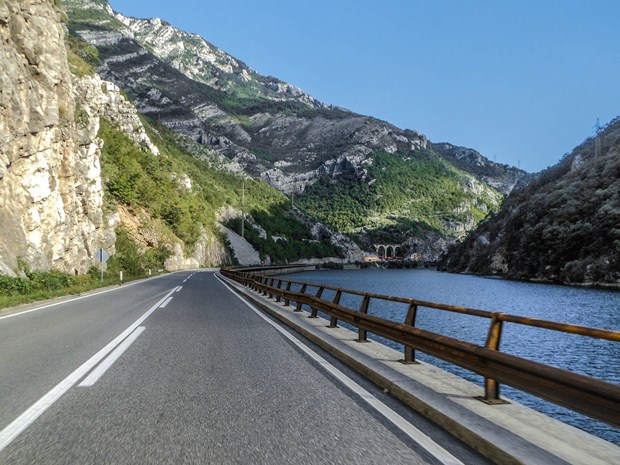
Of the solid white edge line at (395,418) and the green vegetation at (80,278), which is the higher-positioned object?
the solid white edge line at (395,418)

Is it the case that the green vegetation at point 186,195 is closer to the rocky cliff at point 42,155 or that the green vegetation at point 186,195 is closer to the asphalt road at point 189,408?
the rocky cliff at point 42,155

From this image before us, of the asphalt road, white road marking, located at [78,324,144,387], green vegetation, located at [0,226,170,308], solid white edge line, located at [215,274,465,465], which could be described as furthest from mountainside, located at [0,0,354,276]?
solid white edge line, located at [215,274,465,465]

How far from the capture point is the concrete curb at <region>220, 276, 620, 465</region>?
11.3 ft

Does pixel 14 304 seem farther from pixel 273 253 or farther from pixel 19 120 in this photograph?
pixel 273 253

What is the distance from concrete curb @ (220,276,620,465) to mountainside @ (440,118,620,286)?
59948 mm

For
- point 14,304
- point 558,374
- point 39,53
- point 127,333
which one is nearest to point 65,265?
point 39,53

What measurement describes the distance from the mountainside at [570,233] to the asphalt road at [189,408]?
6071 centimetres

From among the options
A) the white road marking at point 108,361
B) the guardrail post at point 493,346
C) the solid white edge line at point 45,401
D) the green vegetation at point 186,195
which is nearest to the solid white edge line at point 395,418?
the guardrail post at point 493,346

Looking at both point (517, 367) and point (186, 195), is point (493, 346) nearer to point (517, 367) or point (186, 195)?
point (517, 367)

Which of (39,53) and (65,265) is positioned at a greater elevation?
(39,53)

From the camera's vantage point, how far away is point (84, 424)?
4.37m

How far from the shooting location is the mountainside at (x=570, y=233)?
59750 millimetres

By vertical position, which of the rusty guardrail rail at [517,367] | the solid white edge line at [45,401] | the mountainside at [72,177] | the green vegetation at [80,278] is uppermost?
the mountainside at [72,177]

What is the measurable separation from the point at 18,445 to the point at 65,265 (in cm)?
3472
